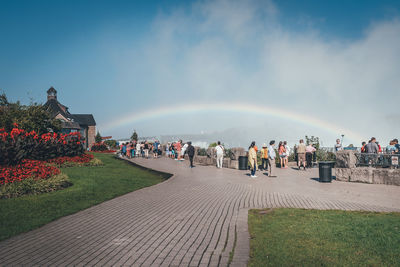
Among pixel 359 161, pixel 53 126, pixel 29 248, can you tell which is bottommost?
pixel 29 248

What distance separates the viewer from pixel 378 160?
14219 mm

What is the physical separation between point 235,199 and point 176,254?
16.9 feet

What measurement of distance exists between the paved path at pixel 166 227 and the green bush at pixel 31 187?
105 inches

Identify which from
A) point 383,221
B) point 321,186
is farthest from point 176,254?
point 321,186

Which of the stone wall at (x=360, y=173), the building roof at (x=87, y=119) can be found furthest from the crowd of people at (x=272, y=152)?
the building roof at (x=87, y=119)

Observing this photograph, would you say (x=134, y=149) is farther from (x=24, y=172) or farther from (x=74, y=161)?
(x=24, y=172)

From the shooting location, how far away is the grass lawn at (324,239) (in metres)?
4.25

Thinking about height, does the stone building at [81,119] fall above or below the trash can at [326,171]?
above

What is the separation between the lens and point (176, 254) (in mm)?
4711

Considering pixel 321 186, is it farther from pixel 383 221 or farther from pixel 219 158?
pixel 219 158

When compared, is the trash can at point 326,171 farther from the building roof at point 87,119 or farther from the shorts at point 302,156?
the building roof at point 87,119

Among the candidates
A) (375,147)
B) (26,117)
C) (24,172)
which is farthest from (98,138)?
(375,147)

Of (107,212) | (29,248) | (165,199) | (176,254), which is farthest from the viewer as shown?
(165,199)

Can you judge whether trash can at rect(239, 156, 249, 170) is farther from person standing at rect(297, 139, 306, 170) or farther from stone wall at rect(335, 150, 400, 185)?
stone wall at rect(335, 150, 400, 185)
